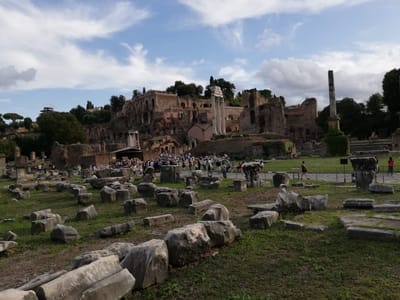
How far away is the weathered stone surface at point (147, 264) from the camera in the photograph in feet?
19.0

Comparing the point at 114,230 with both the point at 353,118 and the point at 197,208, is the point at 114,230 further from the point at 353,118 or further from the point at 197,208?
the point at 353,118

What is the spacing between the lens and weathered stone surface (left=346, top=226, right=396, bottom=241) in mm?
6973

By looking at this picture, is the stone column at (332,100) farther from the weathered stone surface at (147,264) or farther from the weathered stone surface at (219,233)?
the weathered stone surface at (147,264)

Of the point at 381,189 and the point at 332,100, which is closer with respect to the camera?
the point at 381,189

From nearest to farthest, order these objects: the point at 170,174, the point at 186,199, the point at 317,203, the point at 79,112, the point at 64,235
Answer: the point at 64,235
the point at 317,203
the point at 186,199
the point at 170,174
the point at 79,112

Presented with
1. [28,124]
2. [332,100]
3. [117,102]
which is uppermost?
[117,102]

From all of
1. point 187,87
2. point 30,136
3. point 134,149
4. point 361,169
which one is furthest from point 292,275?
point 187,87

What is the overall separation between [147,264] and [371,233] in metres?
4.04

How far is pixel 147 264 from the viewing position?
585 centimetres

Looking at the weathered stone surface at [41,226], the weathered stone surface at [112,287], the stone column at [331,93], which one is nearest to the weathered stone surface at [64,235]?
the weathered stone surface at [41,226]

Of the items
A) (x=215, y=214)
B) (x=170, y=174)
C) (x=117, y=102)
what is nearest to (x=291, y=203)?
(x=215, y=214)

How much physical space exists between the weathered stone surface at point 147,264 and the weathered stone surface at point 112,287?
0.85ft

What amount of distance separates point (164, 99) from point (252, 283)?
101923mm

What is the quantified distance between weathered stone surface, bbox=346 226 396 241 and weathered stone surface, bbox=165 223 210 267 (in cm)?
269
